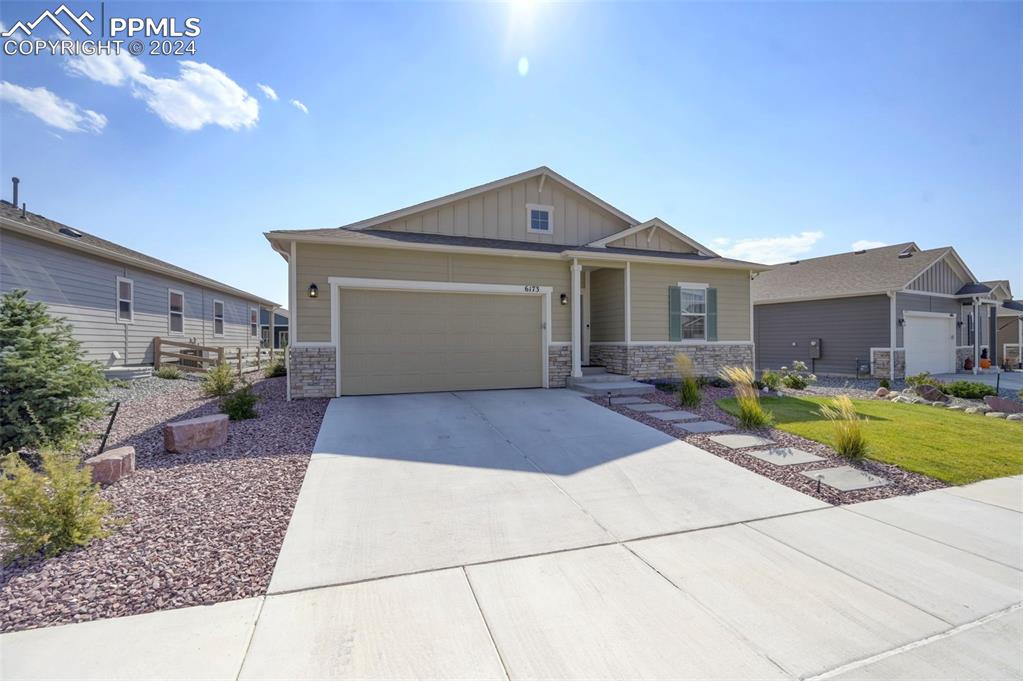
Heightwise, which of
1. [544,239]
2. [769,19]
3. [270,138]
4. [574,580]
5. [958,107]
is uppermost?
[769,19]

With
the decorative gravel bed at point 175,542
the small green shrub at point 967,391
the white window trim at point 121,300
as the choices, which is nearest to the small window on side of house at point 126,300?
the white window trim at point 121,300

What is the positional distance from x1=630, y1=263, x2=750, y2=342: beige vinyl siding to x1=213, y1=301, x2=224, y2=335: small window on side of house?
16165mm

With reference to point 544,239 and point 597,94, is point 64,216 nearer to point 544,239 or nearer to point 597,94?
point 544,239

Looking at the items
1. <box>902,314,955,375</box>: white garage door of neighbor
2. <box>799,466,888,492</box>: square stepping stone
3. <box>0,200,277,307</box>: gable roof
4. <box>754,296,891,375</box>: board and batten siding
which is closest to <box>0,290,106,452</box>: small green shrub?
<box>0,200,277,307</box>: gable roof

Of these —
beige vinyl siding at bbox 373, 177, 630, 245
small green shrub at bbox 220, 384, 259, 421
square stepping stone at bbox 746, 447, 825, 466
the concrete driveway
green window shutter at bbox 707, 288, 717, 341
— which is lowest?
the concrete driveway

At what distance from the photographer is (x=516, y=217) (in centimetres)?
1121

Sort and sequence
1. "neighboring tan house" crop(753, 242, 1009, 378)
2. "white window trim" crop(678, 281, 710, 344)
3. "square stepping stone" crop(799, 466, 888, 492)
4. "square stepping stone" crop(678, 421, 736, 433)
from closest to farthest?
1. "square stepping stone" crop(799, 466, 888, 492)
2. "square stepping stone" crop(678, 421, 736, 433)
3. "white window trim" crop(678, 281, 710, 344)
4. "neighboring tan house" crop(753, 242, 1009, 378)

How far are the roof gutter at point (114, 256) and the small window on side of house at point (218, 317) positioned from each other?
651mm

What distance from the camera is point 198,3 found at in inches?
262

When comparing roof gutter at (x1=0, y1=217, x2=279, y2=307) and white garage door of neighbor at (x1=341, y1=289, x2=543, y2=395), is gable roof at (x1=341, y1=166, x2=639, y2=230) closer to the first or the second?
white garage door of neighbor at (x1=341, y1=289, x2=543, y2=395)

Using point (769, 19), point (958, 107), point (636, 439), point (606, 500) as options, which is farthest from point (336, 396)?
point (958, 107)

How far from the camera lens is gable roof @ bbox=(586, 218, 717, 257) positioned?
11234 millimetres

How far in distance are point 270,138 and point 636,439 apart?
8.72m

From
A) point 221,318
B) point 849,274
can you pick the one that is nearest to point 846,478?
point 849,274
